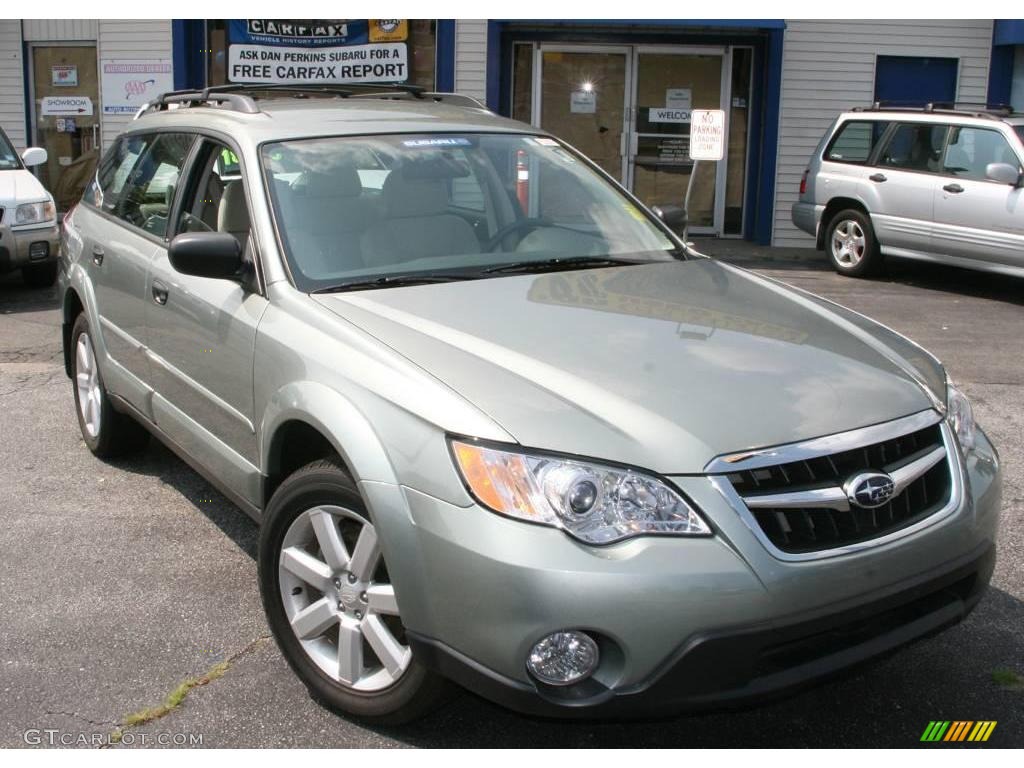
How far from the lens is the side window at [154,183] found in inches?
181

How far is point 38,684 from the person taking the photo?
3393 mm

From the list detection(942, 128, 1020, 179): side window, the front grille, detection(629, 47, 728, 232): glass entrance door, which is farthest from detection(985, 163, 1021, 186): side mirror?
the front grille

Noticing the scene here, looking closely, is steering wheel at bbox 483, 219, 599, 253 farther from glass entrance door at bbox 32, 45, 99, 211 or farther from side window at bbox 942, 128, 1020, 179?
glass entrance door at bbox 32, 45, 99, 211

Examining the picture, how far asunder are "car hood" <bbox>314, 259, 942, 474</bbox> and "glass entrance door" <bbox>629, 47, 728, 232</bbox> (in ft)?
38.3

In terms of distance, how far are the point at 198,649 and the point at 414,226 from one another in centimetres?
156

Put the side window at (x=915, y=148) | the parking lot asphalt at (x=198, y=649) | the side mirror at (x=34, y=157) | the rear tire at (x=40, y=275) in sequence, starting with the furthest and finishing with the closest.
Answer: the side window at (x=915, y=148), the side mirror at (x=34, y=157), the rear tire at (x=40, y=275), the parking lot asphalt at (x=198, y=649)

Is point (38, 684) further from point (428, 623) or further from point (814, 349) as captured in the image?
point (814, 349)

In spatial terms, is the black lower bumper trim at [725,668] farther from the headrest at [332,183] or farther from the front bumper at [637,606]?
the headrest at [332,183]

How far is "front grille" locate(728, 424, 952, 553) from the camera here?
8.71 ft

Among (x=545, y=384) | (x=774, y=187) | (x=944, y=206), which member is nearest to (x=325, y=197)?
(x=545, y=384)

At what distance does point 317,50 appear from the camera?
49.6ft

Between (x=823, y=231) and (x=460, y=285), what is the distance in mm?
9502

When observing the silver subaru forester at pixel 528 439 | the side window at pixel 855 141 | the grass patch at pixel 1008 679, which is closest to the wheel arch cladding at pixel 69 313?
the silver subaru forester at pixel 528 439

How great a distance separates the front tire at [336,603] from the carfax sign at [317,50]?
12493mm
